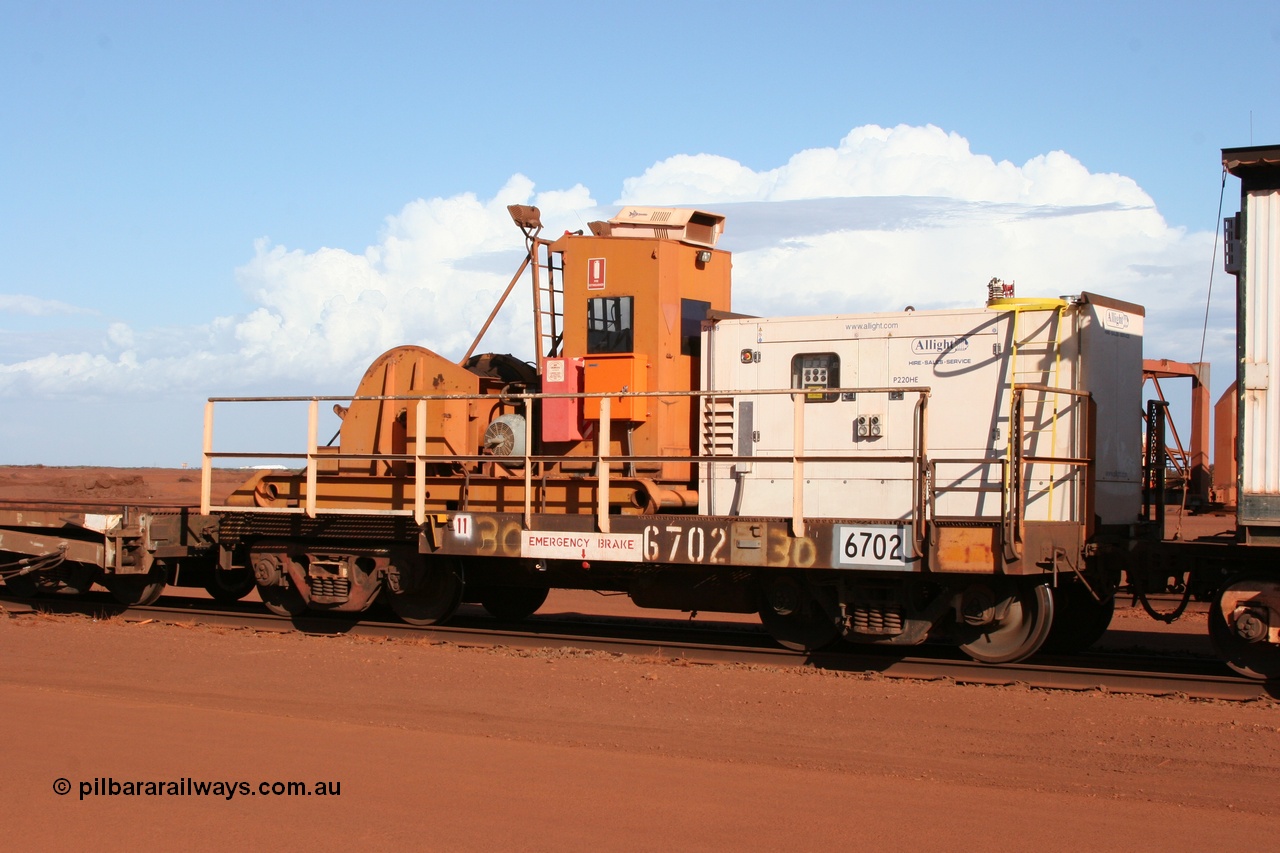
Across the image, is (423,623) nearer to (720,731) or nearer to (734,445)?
(734,445)

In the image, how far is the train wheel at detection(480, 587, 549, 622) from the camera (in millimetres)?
13641

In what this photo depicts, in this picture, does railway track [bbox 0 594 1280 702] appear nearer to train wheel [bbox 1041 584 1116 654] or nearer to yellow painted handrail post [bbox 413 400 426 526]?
train wheel [bbox 1041 584 1116 654]

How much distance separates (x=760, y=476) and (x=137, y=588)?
7557 mm

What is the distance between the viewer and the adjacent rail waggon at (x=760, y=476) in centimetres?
972

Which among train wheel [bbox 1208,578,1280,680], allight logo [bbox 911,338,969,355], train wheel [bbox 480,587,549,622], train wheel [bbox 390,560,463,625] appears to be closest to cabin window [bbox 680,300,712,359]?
allight logo [bbox 911,338,969,355]

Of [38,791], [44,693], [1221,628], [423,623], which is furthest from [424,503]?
[1221,628]

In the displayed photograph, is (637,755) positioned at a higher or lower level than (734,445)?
lower

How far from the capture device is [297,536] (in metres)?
12.7

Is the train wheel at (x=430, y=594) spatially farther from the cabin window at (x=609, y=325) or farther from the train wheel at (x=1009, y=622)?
the train wheel at (x=1009, y=622)

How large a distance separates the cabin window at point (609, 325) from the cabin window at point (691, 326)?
0.52 meters

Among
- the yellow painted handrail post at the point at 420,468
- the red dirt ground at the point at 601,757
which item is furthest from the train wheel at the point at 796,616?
the yellow painted handrail post at the point at 420,468

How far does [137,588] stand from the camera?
14.1 meters

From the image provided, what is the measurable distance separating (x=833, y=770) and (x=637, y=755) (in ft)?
3.73

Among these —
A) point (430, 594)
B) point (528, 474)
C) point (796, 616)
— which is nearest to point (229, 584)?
point (430, 594)
